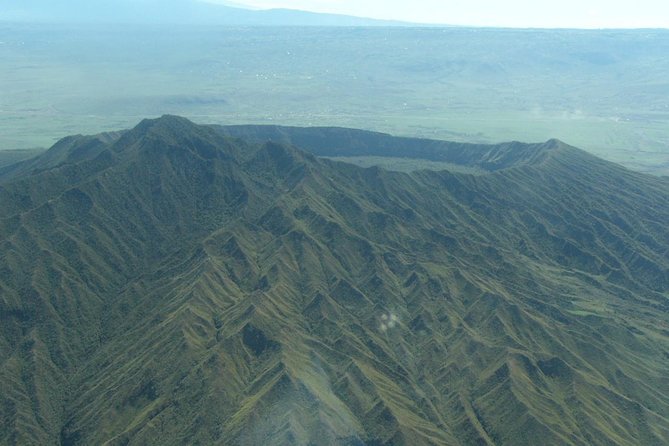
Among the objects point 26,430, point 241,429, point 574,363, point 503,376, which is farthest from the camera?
point 574,363

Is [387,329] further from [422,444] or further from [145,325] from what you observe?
[145,325]

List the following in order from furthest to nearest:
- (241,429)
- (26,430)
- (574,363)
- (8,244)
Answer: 1. (8,244)
2. (574,363)
3. (26,430)
4. (241,429)

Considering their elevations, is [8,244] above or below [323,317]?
above

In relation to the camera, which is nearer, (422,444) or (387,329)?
(422,444)

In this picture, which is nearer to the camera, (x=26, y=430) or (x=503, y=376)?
(x=26, y=430)

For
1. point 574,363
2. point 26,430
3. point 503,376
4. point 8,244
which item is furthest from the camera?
point 8,244

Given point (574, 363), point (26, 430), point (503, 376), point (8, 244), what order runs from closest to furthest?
point (26, 430), point (503, 376), point (574, 363), point (8, 244)

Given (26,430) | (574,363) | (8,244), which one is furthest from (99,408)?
(574,363)

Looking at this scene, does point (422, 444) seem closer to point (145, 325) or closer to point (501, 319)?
point (501, 319)

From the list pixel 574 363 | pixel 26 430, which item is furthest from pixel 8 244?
pixel 574 363
